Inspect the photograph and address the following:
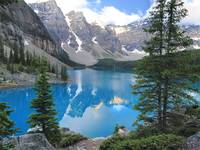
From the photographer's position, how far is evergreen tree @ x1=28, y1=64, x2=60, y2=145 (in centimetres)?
2681

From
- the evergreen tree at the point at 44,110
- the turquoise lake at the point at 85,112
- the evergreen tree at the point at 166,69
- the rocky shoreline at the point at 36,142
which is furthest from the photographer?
the turquoise lake at the point at 85,112

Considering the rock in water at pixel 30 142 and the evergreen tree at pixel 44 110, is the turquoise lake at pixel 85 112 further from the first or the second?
the rock in water at pixel 30 142

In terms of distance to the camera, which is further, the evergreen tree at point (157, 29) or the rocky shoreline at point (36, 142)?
the evergreen tree at point (157, 29)

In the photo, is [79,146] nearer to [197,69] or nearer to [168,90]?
[168,90]

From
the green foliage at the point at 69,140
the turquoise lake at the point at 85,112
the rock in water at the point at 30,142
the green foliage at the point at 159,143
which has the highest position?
the green foliage at the point at 159,143

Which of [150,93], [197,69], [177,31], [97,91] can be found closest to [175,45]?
[177,31]

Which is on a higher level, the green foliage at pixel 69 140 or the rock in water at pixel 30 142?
the rock in water at pixel 30 142

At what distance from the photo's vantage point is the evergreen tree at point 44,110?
2681cm

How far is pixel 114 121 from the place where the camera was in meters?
60.0

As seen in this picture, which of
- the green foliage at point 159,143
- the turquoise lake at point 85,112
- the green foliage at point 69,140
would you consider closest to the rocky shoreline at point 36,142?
the green foliage at point 159,143

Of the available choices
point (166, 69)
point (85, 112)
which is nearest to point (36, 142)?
point (166, 69)

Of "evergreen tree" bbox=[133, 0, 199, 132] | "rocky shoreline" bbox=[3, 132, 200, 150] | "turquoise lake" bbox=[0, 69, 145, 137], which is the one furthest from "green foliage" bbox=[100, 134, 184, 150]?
"turquoise lake" bbox=[0, 69, 145, 137]

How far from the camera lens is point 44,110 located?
27219 millimetres

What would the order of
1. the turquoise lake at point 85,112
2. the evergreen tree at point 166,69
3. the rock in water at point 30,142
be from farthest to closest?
the turquoise lake at point 85,112 < the evergreen tree at point 166,69 < the rock in water at point 30,142
